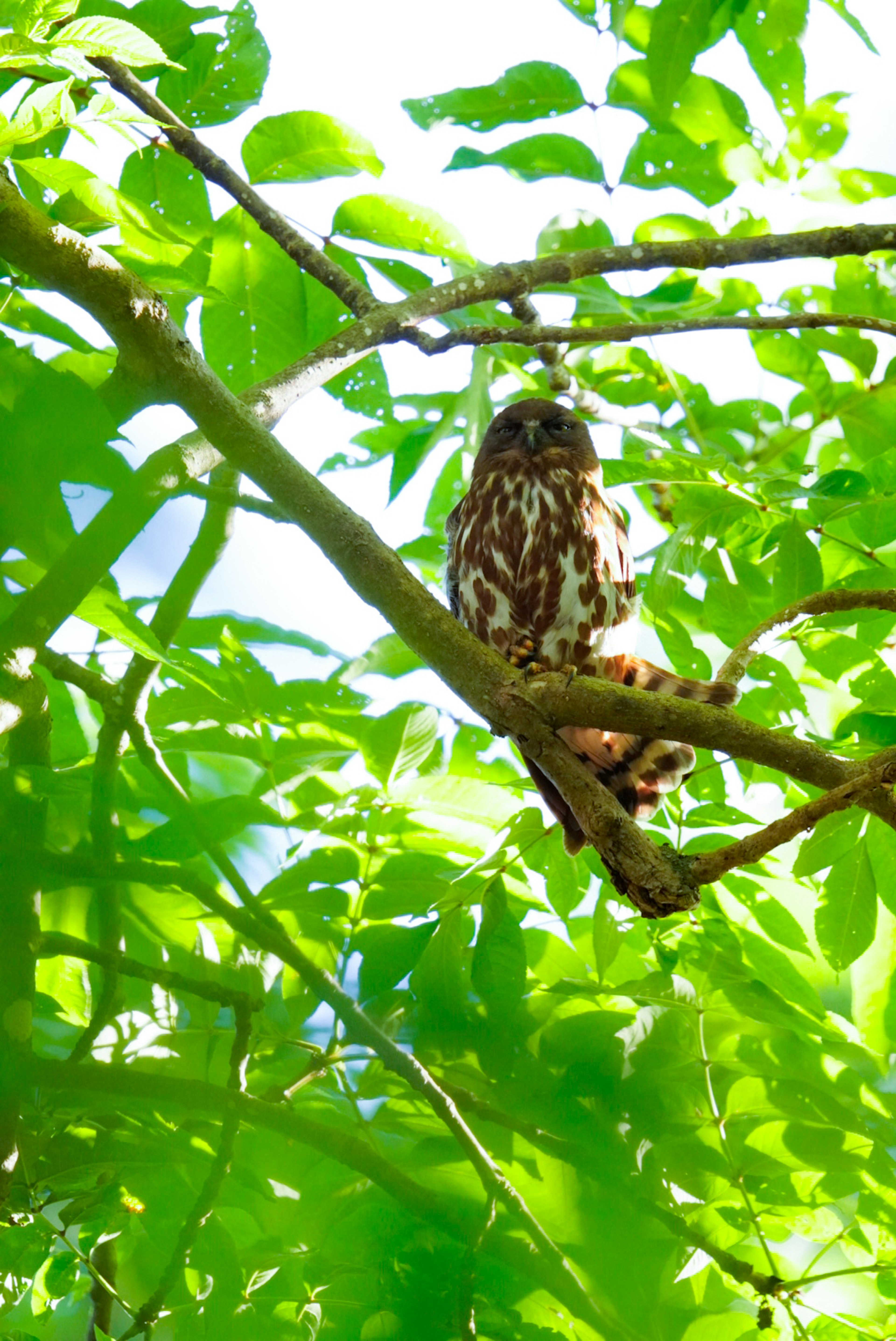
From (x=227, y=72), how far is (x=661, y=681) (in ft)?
4.98

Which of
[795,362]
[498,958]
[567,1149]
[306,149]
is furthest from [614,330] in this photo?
[567,1149]

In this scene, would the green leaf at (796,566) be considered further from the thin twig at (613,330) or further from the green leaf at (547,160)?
the green leaf at (547,160)

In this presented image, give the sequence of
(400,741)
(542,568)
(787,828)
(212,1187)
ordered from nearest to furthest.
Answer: (212,1187), (787,828), (400,741), (542,568)

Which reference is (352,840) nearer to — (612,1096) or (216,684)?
(216,684)

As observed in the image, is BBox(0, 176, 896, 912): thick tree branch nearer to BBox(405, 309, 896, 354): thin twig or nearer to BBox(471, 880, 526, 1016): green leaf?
BBox(471, 880, 526, 1016): green leaf

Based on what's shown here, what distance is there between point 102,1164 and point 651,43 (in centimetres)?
243

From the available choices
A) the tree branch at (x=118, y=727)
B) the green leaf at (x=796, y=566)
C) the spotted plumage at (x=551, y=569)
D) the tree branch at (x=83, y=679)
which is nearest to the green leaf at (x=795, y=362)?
the spotted plumage at (x=551, y=569)

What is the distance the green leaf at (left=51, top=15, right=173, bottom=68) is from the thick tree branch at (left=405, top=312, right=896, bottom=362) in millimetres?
933

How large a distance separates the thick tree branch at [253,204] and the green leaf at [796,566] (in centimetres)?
90

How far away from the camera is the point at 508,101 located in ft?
8.10

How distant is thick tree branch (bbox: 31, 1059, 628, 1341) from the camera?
504 mm

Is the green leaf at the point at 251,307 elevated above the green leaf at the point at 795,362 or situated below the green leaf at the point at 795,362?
below

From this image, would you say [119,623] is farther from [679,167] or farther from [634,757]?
[679,167]

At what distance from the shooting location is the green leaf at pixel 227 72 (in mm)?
2057
